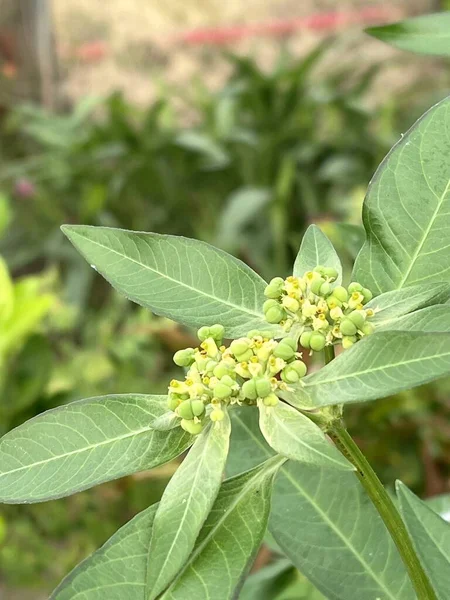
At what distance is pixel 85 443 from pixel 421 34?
360mm

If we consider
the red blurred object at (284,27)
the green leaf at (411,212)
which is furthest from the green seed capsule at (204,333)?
the red blurred object at (284,27)

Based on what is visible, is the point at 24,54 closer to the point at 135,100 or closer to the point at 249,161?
the point at 249,161

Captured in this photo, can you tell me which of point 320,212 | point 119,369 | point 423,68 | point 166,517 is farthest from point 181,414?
point 423,68

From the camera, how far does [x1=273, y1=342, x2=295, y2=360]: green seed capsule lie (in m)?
0.36

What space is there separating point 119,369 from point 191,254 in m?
1.18

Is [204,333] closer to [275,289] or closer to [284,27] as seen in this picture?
[275,289]

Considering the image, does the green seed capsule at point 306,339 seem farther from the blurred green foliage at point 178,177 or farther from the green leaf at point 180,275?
the blurred green foliage at point 178,177

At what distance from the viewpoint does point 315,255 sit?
427 millimetres

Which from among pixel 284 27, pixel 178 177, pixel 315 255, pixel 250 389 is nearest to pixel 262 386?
pixel 250 389

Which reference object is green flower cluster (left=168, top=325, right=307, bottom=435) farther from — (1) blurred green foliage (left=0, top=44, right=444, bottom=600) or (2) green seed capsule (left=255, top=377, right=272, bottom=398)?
(1) blurred green foliage (left=0, top=44, right=444, bottom=600)

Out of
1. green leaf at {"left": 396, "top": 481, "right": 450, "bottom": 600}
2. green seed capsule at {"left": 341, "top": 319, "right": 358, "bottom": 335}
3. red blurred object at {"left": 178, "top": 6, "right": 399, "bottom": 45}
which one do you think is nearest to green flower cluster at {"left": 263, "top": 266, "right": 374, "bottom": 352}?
green seed capsule at {"left": 341, "top": 319, "right": 358, "bottom": 335}

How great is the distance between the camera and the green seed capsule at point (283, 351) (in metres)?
0.36

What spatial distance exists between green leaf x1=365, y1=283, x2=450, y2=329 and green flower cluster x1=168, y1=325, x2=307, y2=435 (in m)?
0.05

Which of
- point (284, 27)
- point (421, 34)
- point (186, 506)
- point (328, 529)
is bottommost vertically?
point (328, 529)
